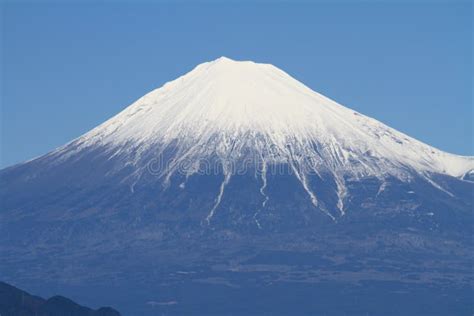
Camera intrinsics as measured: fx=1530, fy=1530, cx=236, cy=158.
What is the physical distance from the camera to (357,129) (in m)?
197

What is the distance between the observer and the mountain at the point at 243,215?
160000 mm

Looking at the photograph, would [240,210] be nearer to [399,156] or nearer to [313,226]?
[313,226]

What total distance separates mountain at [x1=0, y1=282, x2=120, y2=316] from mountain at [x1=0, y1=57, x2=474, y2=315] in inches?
2936

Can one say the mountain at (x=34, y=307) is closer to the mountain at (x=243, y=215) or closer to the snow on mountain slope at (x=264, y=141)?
the mountain at (x=243, y=215)

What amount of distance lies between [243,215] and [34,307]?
103234 millimetres

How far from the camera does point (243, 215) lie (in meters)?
177

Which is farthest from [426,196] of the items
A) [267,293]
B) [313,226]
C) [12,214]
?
[12,214]

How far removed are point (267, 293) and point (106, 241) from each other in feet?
84.8

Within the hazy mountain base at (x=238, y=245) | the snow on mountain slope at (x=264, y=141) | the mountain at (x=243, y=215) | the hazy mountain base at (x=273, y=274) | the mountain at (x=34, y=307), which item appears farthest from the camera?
the snow on mountain slope at (x=264, y=141)

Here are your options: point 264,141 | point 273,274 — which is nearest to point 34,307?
point 273,274

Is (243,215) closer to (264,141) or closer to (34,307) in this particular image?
(264,141)

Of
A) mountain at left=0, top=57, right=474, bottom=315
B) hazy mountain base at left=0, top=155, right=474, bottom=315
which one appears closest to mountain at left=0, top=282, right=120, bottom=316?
hazy mountain base at left=0, top=155, right=474, bottom=315

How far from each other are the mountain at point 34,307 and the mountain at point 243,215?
74.6m

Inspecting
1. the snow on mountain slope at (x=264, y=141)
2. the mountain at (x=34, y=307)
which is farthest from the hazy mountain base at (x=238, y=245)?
the mountain at (x=34, y=307)
